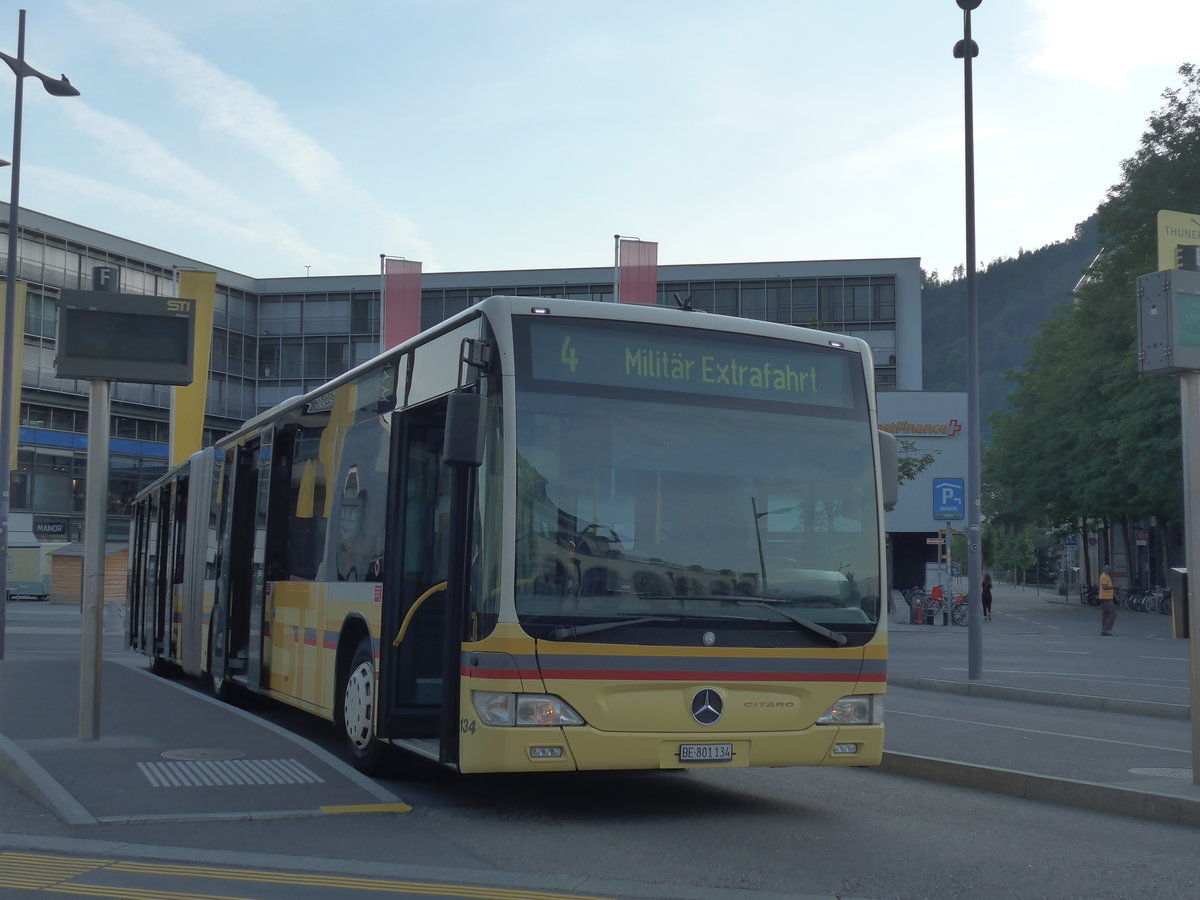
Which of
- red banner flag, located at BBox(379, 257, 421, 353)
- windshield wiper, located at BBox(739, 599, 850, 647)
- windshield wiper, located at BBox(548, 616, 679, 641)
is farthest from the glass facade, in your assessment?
windshield wiper, located at BBox(548, 616, 679, 641)

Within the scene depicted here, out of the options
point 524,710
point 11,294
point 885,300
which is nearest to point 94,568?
point 524,710

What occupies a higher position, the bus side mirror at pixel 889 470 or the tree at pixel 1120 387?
the tree at pixel 1120 387

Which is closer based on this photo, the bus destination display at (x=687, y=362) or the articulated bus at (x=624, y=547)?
the articulated bus at (x=624, y=547)

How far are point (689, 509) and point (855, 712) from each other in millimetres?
1693

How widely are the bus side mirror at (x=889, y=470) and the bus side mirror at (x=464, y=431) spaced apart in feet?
8.98

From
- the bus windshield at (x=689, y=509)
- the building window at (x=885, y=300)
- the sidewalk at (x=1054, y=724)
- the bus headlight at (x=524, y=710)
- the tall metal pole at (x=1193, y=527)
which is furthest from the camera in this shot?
the building window at (x=885, y=300)

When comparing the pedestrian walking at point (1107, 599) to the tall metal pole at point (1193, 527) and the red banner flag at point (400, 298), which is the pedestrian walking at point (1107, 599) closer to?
the red banner flag at point (400, 298)

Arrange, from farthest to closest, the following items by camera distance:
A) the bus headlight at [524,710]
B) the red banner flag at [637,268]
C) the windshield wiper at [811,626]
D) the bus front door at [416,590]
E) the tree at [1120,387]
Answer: the tree at [1120,387], the red banner flag at [637,268], the bus front door at [416,590], the windshield wiper at [811,626], the bus headlight at [524,710]

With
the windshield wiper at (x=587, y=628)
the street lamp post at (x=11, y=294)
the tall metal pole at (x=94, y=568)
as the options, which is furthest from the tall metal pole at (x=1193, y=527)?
the street lamp post at (x=11, y=294)

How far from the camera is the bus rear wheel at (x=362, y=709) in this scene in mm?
9727

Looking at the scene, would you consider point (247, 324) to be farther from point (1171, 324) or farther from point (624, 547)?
point (624, 547)

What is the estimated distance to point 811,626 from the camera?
8.51m

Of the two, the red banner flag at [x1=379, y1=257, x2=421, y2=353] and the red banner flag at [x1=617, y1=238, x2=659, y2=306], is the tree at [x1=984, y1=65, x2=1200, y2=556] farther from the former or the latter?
the red banner flag at [x1=379, y1=257, x2=421, y2=353]

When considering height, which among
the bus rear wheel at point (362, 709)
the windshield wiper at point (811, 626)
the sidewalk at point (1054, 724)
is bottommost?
the sidewalk at point (1054, 724)
